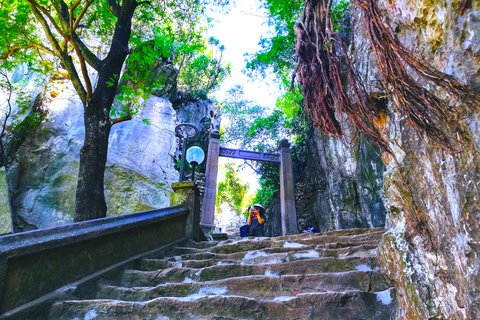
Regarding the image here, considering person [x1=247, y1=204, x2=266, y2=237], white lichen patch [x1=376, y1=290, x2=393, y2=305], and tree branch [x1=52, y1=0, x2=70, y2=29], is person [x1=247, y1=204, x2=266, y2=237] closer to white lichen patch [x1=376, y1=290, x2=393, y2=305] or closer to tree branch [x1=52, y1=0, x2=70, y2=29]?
white lichen patch [x1=376, y1=290, x2=393, y2=305]

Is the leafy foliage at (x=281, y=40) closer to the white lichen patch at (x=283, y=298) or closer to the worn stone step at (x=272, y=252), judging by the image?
the worn stone step at (x=272, y=252)

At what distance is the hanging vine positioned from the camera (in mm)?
1731

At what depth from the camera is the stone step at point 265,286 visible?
2.96 metres

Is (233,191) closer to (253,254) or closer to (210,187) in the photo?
(210,187)

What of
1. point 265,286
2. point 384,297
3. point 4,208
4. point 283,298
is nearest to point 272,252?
point 265,286

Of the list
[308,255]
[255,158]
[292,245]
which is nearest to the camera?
[308,255]

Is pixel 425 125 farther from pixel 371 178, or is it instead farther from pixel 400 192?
pixel 371 178

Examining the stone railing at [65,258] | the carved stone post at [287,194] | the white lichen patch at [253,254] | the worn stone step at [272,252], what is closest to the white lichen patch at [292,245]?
the worn stone step at [272,252]

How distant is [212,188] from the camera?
9352 mm

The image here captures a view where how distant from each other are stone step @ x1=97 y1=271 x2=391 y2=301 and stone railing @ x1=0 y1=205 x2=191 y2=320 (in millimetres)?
325

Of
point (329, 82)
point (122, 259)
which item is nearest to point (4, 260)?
point (122, 259)

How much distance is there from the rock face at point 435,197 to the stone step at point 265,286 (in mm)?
273

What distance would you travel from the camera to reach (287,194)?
10023mm

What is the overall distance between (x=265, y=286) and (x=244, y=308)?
459mm
